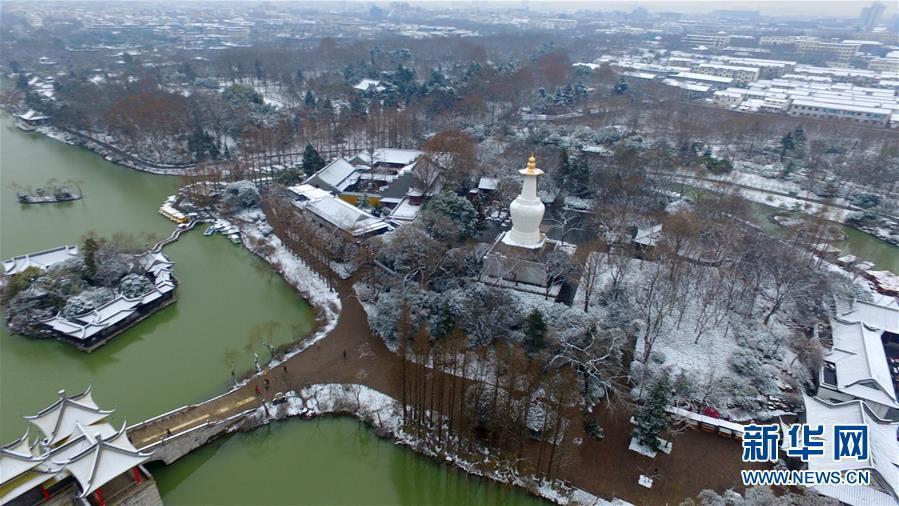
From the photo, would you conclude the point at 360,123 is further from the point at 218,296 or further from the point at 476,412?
the point at 476,412

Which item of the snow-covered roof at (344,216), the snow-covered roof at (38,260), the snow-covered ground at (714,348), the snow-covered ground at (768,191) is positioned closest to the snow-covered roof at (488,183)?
the snow-covered roof at (344,216)

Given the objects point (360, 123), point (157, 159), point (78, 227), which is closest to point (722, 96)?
point (360, 123)

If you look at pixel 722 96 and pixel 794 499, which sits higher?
pixel 722 96

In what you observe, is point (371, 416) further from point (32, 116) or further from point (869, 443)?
point (32, 116)

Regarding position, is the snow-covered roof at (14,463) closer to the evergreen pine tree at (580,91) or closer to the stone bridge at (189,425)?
the stone bridge at (189,425)

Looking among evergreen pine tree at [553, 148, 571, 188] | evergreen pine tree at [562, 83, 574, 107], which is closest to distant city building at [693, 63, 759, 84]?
evergreen pine tree at [562, 83, 574, 107]

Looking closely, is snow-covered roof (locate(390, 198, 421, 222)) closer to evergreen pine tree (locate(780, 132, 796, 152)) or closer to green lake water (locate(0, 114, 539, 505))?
green lake water (locate(0, 114, 539, 505))
